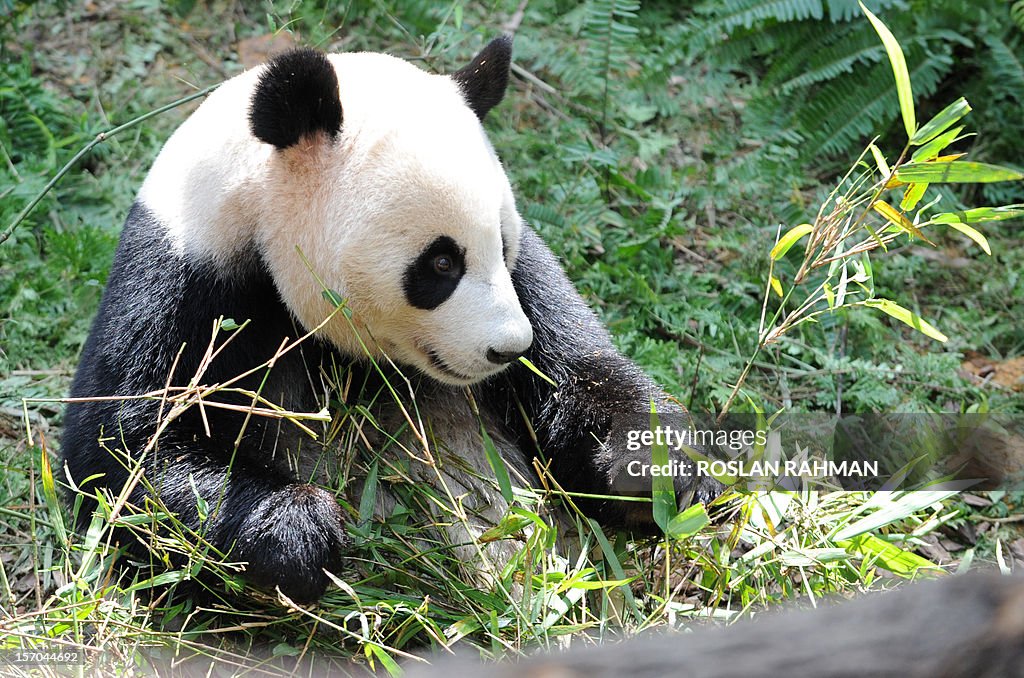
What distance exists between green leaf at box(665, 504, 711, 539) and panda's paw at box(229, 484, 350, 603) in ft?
3.71

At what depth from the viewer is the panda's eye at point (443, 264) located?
327 centimetres

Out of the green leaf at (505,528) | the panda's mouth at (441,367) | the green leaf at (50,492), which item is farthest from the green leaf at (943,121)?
the green leaf at (50,492)

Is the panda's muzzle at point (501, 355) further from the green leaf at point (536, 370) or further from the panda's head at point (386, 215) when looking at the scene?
the green leaf at point (536, 370)

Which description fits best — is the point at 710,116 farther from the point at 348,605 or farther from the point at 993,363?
the point at 348,605

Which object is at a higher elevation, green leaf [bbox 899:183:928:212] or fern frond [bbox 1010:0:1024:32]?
green leaf [bbox 899:183:928:212]

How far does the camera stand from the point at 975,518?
458 cm

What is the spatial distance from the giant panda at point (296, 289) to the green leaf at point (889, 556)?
580 millimetres

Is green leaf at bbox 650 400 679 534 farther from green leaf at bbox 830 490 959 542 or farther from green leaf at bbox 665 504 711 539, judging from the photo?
green leaf at bbox 830 490 959 542

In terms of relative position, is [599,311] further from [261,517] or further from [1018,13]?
[1018,13]

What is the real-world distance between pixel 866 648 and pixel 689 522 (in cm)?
230

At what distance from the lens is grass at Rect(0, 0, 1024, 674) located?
11.2 ft

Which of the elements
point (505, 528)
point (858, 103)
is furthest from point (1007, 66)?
point (505, 528)

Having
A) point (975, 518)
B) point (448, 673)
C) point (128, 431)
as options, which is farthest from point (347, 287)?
point (975, 518)

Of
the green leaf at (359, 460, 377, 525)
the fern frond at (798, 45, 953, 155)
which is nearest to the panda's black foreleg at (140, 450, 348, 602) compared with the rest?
the green leaf at (359, 460, 377, 525)
